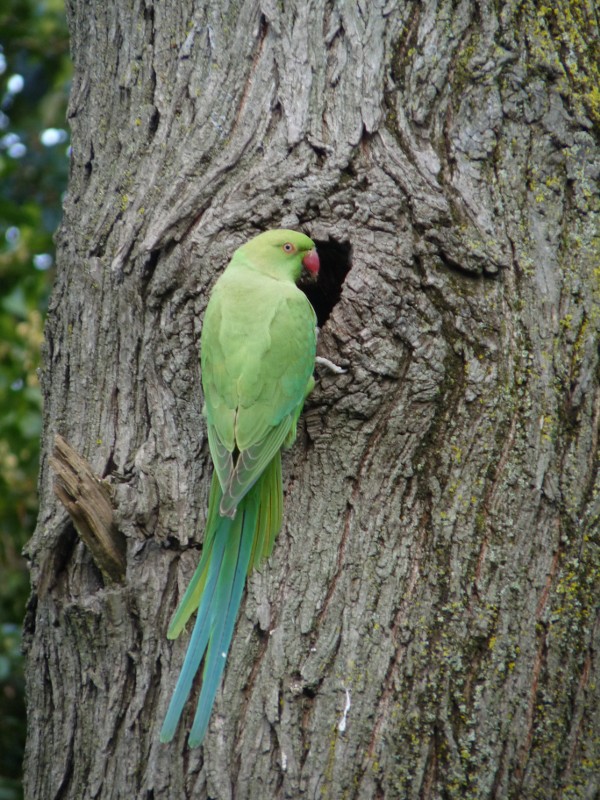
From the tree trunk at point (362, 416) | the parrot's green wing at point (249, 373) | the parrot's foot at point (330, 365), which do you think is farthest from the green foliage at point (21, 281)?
the parrot's foot at point (330, 365)

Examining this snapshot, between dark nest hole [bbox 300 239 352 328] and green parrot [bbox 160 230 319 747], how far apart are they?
0.05m

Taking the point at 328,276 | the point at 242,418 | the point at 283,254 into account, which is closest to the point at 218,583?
the point at 242,418

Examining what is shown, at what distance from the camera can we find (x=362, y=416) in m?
2.08

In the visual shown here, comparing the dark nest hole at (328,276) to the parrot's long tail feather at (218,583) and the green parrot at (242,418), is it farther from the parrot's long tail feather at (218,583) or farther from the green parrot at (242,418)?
the parrot's long tail feather at (218,583)

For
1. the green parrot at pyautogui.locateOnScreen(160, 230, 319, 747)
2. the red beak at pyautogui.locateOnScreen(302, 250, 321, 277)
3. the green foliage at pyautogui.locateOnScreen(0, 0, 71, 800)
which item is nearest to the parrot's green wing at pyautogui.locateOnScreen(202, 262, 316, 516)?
the green parrot at pyautogui.locateOnScreen(160, 230, 319, 747)

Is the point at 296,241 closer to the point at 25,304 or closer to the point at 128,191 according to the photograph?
the point at 128,191

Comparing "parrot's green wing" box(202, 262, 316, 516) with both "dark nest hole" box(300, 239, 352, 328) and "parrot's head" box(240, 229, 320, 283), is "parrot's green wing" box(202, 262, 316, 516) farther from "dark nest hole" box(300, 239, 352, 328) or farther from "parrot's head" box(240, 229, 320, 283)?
"dark nest hole" box(300, 239, 352, 328)

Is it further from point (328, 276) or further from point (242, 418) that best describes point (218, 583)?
point (328, 276)

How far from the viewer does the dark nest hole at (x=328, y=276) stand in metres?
2.29

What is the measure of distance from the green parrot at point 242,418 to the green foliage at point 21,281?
6.71 feet

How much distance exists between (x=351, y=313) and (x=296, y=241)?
33cm

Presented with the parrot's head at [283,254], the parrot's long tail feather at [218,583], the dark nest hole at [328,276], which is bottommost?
the parrot's long tail feather at [218,583]

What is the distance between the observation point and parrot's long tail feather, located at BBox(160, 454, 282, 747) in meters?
1.94

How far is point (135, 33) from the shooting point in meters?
2.45
